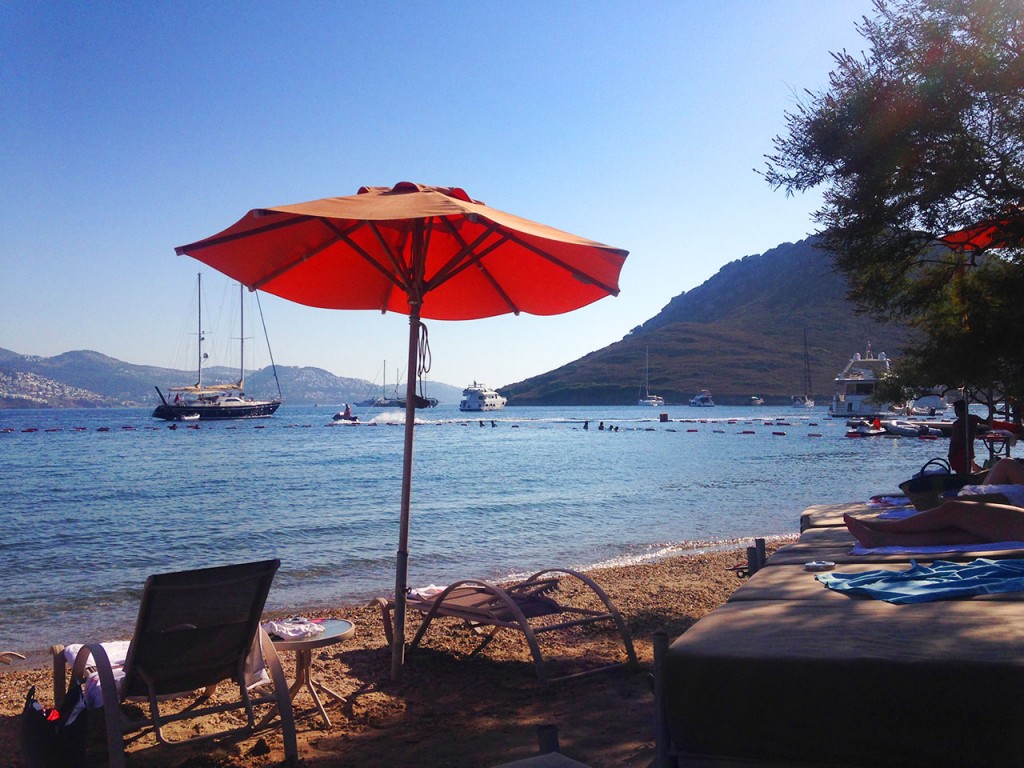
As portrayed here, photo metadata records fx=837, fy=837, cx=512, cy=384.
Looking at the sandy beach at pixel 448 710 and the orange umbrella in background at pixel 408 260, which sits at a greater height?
the orange umbrella in background at pixel 408 260

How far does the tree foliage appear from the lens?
23.1 ft

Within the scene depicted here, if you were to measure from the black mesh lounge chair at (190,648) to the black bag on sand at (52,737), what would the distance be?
4.8 inches

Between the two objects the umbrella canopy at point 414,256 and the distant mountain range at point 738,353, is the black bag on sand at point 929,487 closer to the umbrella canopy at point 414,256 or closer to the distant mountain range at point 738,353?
the umbrella canopy at point 414,256

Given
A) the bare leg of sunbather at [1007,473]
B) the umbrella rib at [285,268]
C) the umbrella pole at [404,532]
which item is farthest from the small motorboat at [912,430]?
the umbrella rib at [285,268]

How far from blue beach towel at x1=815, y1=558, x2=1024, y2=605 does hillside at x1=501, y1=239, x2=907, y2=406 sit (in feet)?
321

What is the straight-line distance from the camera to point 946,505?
469 cm

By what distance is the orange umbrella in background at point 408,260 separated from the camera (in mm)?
4191

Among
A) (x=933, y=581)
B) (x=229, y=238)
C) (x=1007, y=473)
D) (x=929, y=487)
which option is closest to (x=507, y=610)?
(x=933, y=581)

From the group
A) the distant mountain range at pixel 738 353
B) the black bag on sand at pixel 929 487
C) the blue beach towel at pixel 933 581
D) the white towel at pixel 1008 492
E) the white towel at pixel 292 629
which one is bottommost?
the white towel at pixel 292 629

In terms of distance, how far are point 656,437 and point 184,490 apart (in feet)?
111

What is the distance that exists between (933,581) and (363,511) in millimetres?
16335

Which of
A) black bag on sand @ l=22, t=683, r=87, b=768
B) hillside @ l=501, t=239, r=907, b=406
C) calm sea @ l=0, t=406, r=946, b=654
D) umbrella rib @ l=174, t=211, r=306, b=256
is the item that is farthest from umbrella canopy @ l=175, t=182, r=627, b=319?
hillside @ l=501, t=239, r=907, b=406

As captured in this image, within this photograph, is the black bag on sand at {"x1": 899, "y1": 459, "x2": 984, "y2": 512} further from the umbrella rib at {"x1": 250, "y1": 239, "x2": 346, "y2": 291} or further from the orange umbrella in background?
the umbrella rib at {"x1": 250, "y1": 239, "x2": 346, "y2": 291}

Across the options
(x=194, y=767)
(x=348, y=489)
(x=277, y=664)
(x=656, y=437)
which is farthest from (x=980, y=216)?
(x=656, y=437)
